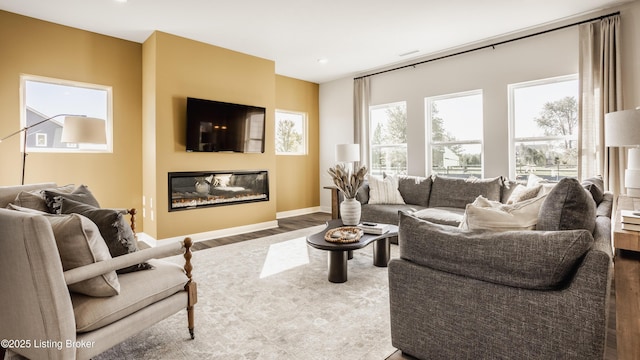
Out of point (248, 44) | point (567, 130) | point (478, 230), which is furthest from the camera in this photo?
point (248, 44)

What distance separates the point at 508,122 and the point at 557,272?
3826mm

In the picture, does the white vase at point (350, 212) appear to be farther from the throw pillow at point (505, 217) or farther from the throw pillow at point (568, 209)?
the throw pillow at point (568, 209)

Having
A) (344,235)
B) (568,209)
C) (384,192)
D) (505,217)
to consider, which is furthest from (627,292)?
(384,192)

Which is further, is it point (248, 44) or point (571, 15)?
point (248, 44)

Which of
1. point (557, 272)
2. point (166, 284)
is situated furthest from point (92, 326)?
point (557, 272)

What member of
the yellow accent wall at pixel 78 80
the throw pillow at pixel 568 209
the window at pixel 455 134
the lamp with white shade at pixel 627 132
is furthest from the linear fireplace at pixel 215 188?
the lamp with white shade at pixel 627 132

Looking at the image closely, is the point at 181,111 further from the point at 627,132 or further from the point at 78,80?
the point at 627,132

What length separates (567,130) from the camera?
159 inches

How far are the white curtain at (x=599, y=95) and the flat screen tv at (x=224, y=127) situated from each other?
4.37 meters

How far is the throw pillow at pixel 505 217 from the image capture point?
4.96ft

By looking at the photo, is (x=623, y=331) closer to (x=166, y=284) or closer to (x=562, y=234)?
(x=562, y=234)

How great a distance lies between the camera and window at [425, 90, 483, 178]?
15.8 ft

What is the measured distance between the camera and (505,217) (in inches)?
60.2

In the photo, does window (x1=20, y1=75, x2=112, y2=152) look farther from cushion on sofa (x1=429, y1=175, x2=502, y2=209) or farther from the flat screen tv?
cushion on sofa (x1=429, y1=175, x2=502, y2=209)
